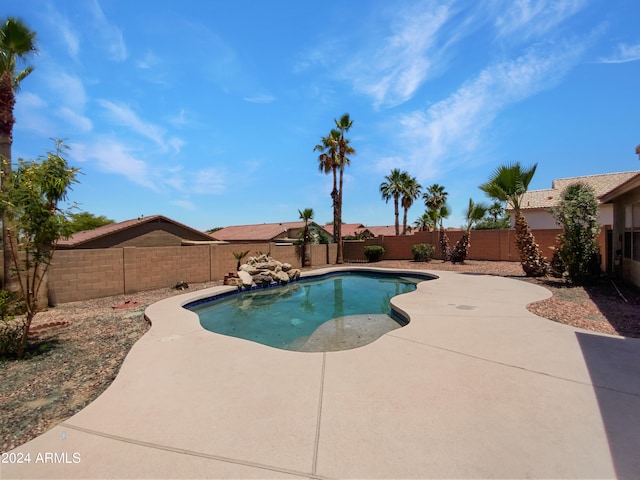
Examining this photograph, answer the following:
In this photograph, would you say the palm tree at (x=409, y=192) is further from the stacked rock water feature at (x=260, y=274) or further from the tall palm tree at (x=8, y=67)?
the tall palm tree at (x=8, y=67)

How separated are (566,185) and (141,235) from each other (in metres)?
31.0

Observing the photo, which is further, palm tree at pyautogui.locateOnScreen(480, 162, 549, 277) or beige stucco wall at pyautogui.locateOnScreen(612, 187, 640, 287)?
palm tree at pyautogui.locateOnScreen(480, 162, 549, 277)

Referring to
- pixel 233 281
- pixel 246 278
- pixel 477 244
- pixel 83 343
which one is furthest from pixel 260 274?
pixel 477 244

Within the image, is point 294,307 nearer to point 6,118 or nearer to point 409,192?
point 6,118

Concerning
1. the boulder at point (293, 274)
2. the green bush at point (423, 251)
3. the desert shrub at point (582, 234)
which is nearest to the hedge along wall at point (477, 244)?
the green bush at point (423, 251)

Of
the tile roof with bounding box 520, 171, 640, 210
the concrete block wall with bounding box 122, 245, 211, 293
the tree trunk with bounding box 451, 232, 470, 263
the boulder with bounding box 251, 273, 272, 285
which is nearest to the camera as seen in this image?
the concrete block wall with bounding box 122, 245, 211, 293

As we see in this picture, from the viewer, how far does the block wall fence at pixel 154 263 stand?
900 centimetres

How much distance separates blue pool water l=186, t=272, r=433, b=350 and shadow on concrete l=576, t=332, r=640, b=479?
3328 mm

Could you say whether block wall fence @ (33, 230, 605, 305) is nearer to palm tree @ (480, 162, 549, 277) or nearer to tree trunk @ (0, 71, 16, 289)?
tree trunk @ (0, 71, 16, 289)

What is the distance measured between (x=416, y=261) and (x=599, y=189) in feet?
47.3

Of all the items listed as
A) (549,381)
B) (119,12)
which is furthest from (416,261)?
(119,12)

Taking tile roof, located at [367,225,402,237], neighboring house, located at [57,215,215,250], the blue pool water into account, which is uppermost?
tile roof, located at [367,225,402,237]

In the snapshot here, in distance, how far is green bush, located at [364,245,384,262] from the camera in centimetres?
2194

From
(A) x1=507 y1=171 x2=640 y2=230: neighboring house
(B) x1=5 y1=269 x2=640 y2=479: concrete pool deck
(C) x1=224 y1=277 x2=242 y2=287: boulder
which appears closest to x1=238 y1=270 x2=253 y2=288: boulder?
(C) x1=224 y1=277 x2=242 y2=287: boulder
